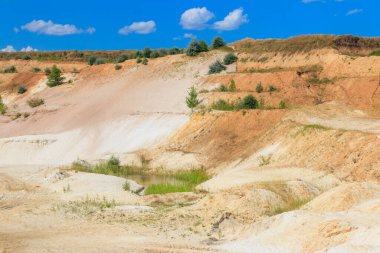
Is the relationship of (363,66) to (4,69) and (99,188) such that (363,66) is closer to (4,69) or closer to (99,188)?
(99,188)

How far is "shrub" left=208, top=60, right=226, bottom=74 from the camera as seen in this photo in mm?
64500

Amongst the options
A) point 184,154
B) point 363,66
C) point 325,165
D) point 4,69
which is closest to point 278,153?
point 325,165

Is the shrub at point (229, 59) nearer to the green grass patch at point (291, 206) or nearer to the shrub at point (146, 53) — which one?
the shrub at point (146, 53)

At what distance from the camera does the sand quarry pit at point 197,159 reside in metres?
18.8

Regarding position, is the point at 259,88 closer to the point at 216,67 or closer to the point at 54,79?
the point at 216,67

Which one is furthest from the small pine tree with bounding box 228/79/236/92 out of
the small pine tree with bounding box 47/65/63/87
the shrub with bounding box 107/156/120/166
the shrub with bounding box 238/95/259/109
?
the small pine tree with bounding box 47/65/63/87

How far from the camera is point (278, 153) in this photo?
35.9 m

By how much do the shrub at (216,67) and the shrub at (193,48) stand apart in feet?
23.0

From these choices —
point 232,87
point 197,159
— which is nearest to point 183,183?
point 197,159

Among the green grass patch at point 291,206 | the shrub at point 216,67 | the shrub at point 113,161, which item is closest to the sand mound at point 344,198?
the green grass patch at point 291,206

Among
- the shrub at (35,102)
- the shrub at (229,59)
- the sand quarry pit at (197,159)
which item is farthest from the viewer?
the shrub at (229,59)

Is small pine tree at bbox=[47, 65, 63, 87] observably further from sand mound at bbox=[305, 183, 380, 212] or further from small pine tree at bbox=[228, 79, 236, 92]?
sand mound at bbox=[305, 183, 380, 212]

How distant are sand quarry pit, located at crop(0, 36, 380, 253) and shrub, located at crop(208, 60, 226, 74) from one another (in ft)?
3.29

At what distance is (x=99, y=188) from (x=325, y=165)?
12265mm
